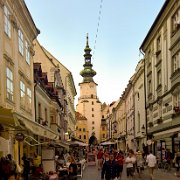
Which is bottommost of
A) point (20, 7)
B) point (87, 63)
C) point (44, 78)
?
point (44, 78)

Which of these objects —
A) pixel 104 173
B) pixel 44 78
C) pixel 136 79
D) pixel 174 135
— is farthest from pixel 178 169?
pixel 136 79

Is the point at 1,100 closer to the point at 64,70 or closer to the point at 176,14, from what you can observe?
the point at 176,14

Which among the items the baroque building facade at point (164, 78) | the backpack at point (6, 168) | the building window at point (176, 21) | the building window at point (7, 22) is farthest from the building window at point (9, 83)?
the building window at point (176, 21)

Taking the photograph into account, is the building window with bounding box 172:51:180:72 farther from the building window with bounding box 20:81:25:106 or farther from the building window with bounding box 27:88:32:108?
the building window with bounding box 20:81:25:106

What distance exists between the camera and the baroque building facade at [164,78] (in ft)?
98.4

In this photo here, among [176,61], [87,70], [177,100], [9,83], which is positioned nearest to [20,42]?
[9,83]

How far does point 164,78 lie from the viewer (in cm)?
3375

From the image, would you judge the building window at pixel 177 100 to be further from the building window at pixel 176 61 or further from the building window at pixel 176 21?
the building window at pixel 176 21

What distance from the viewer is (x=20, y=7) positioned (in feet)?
79.9

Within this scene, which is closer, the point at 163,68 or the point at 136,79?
the point at 163,68

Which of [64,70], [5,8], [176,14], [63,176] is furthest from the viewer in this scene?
[64,70]

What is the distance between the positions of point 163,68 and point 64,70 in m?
42.4

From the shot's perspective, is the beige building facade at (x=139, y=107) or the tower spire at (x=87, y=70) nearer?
the beige building facade at (x=139, y=107)

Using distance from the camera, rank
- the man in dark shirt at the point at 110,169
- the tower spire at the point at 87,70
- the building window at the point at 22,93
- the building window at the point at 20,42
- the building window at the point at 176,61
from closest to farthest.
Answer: the man in dark shirt at the point at 110,169 → the building window at the point at 20,42 → the building window at the point at 22,93 → the building window at the point at 176,61 → the tower spire at the point at 87,70
